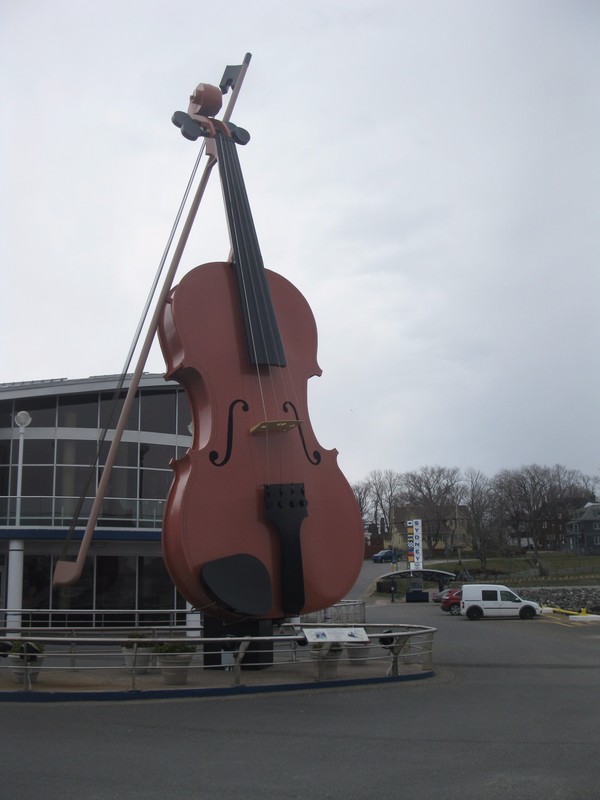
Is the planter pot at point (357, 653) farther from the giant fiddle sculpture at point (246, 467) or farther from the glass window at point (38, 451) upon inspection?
the glass window at point (38, 451)

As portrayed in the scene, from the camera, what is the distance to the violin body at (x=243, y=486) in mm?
10484

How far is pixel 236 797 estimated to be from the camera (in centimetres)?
581

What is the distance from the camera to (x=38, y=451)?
21.7 meters

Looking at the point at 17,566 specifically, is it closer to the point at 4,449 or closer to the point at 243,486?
the point at 4,449

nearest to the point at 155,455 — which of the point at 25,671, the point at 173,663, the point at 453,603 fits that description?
Answer: the point at 173,663

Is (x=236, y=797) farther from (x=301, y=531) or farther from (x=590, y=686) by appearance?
(x=590, y=686)

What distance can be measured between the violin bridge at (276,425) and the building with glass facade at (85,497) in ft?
34.8

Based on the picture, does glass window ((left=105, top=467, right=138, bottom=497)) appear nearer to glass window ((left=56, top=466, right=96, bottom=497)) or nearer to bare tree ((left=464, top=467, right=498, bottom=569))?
glass window ((left=56, top=466, right=96, bottom=497))

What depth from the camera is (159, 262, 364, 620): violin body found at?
34.4ft

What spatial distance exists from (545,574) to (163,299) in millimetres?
62753

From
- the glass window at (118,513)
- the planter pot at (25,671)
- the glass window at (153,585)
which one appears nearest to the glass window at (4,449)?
the glass window at (118,513)

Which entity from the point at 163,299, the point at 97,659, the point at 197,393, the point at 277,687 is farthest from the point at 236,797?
the point at 97,659

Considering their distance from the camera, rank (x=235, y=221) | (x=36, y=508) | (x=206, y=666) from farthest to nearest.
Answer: (x=36, y=508) → (x=235, y=221) → (x=206, y=666)

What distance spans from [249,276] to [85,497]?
1065cm
